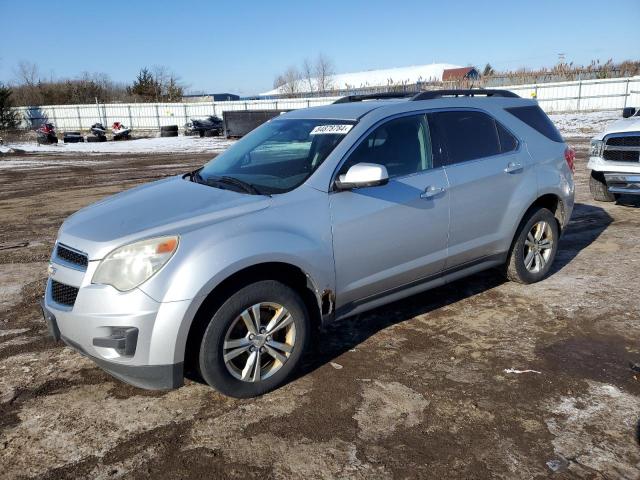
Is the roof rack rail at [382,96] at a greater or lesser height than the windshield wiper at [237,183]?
greater

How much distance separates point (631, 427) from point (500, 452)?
0.82m

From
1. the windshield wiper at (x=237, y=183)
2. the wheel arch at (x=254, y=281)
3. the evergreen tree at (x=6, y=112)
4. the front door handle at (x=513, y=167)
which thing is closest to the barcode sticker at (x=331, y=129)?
the windshield wiper at (x=237, y=183)

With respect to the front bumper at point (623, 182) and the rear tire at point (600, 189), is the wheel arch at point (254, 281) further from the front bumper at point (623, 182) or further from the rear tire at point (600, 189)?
the rear tire at point (600, 189)

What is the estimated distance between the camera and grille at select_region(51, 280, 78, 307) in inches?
123

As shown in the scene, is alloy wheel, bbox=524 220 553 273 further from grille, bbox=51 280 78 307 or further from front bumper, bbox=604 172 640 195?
grille, bbox=51 280 78 307

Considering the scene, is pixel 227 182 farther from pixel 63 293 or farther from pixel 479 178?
pixel 479 178

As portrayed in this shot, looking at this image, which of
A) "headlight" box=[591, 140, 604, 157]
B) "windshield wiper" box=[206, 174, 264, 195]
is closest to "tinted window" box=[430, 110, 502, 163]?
"windshield wiper" box=[206, 174, 264, 195]

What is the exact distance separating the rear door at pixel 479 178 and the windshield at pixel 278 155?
962 millimetres

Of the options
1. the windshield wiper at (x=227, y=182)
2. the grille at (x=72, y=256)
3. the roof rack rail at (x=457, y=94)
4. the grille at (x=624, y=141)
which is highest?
the roof rack rail at (x=457, y=94)

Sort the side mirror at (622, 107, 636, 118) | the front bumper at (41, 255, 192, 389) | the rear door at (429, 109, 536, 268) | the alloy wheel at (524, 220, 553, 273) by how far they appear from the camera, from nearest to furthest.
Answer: the front bumper at (41, 255, 192, 389) < the rear door at (429, 109, 536, 268) < the alloy wheel at (524, 220, 553, 273) < the side mirror at (622, 107, 636, 118)

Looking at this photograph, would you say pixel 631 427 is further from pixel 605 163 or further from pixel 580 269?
pixel 605 163

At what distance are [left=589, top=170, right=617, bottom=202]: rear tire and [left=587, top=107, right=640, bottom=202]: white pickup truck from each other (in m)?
0.17

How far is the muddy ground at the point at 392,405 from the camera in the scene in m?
2.74

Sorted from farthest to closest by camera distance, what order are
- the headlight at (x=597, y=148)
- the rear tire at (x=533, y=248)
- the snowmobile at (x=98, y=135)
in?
1. the snowmobile at (x=98, y=135)
2. the headlight at (x=597, y=148)
3. the rear tire at (x=533, y=248)
